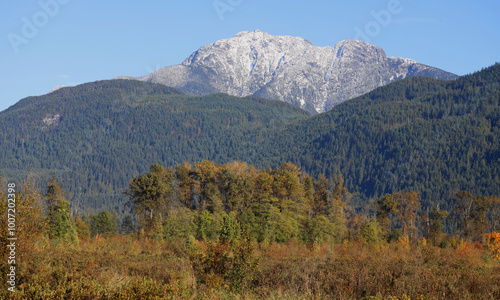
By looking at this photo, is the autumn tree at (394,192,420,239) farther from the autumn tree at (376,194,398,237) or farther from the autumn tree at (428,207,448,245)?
the autumn tree at (428,207,448,245)

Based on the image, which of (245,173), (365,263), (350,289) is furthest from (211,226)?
(350,289)

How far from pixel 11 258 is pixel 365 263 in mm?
15025

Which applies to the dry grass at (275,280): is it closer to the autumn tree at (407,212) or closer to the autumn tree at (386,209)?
the autumn tree at (386,209)

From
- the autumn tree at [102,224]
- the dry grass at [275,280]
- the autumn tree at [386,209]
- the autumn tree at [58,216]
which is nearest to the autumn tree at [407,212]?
the autumn tree at [386,209]

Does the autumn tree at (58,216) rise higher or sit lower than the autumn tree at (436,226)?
higher

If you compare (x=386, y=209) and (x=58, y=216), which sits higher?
(x=58, y=216)

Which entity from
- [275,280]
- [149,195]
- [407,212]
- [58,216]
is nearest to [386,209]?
[407,212]

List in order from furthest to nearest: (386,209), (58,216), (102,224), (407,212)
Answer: (102,224)
(386,209)
(407,212)
(58,216)

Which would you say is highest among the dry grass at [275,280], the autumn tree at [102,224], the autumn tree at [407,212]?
the dry grass at [275,280]

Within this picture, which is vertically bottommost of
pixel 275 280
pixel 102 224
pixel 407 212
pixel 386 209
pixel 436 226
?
pixel 102 224

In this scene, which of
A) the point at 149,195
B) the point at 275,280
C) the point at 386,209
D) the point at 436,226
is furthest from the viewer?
the point at 436,226

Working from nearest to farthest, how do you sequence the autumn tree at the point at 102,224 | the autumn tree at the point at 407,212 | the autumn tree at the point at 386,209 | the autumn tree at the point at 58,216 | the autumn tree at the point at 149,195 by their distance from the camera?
the autumn tree at the point at 58,216, the autumn tree at the point at 149,195, the autumn tree at the point at 407,212, the autumn tree at the point at 386,209, the autumn tree at the point at 102,224

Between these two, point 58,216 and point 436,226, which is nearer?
point 58,216

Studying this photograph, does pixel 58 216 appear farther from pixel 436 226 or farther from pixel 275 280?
pixel 436 226
